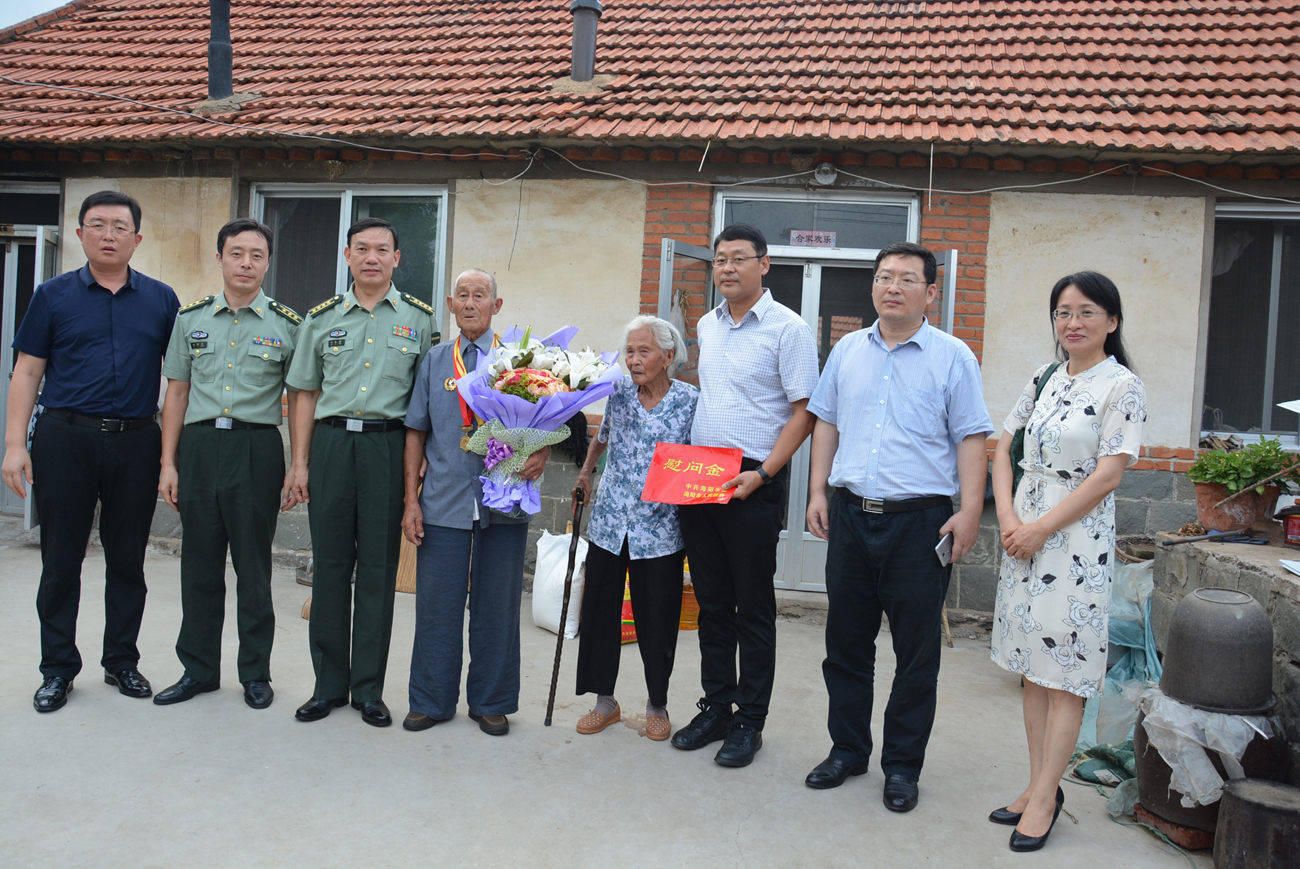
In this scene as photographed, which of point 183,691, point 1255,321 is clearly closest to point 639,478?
point 183,691

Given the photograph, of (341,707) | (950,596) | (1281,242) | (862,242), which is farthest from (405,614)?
(1281,242)

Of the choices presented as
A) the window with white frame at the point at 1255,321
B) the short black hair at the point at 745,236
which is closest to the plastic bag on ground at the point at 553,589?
the short black hair at the point at 745,236

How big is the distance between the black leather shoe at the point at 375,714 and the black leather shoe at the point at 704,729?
1.19m

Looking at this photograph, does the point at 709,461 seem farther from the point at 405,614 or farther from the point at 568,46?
the point at 568,46

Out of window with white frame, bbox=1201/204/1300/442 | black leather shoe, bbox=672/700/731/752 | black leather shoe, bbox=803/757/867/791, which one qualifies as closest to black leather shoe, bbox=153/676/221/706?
black leather shoe, bbox=672/700/731/752

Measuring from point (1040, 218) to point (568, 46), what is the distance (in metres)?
3.91

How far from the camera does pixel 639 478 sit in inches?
140

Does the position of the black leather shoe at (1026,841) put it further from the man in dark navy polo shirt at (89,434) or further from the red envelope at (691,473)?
the man in dark navy polo shirt at (89,434)

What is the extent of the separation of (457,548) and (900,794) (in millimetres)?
1937

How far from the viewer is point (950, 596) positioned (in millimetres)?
5719

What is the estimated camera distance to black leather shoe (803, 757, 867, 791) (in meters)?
3.24

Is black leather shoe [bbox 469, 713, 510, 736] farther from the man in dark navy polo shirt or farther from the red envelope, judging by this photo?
the man in dark navy polo shirt

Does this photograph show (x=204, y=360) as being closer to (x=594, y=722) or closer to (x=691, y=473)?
(x=691, y=473)

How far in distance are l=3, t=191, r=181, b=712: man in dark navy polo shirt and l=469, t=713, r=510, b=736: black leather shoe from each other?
4.85 ft
